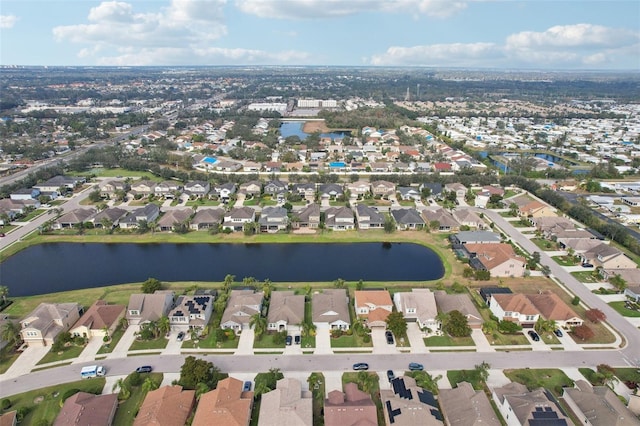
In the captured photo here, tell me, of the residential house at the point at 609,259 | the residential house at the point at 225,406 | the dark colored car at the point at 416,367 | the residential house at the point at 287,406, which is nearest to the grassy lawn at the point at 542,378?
the dark colored car at the point at 416,367

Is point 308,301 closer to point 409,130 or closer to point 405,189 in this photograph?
point 405,189

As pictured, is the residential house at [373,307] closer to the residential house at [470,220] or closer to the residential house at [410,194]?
the residential house at [470,220]

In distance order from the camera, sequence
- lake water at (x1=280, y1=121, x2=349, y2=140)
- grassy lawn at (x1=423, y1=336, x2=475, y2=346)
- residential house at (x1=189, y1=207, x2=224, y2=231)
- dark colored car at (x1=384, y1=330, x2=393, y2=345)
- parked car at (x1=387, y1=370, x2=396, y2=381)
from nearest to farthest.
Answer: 1. parked car at (x1=387, y1=370, x2=396, y2=381)
2. grassy lawn at (x1=423, y1=336, x2=475, y2=346)
3. dark colored car at (x1=384, y1=330, x2=393, y2=345)
4. residential house at (x1=189, y1=207, x2=224, y2=231)
5. lake water at (x1=280, y1=121, x2=349, y2=140)

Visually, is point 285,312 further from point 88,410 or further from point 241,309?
point 88,410

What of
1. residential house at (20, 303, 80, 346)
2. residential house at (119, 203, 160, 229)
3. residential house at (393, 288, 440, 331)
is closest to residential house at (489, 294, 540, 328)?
residential house at (393, 288, 440, 331)

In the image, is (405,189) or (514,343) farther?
(405,189)

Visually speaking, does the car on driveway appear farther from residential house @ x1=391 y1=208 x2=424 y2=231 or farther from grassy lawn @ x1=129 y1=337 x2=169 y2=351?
residential house @ x1=391 y1=208 x2=424 y2=231

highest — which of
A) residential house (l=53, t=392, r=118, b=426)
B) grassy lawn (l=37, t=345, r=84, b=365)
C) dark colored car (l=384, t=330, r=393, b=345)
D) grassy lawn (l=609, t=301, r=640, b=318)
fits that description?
residential house (l=53, t=392, r=118, b=426)

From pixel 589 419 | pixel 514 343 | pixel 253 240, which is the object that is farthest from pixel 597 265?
pixel 253 240
